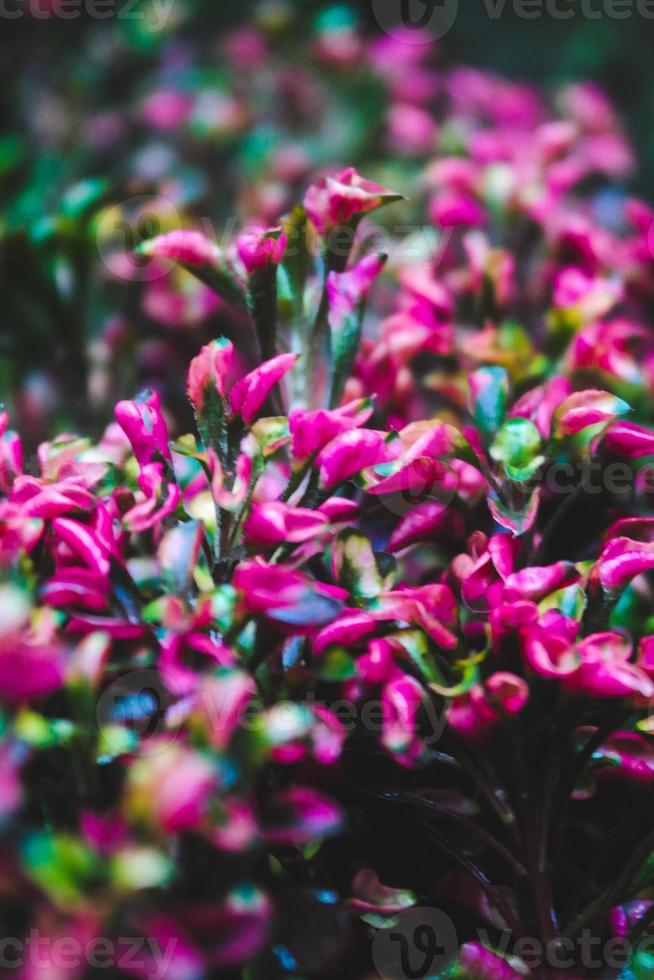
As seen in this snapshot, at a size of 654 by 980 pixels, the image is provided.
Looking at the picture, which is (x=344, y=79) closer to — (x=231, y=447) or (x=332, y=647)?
(x=231, y=447)

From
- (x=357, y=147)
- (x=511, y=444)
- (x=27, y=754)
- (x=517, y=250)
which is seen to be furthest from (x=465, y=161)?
(x=27, y=754)

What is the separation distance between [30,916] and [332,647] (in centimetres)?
17

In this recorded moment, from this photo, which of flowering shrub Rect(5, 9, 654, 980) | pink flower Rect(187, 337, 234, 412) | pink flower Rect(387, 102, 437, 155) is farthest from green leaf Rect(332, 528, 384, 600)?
pink flower Rect(387, 102, 437, 155)

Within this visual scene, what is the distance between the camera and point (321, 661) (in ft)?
1.41

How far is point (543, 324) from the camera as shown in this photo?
0.79 meters

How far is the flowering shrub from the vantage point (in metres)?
0.36

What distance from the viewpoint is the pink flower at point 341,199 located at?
534 mm
